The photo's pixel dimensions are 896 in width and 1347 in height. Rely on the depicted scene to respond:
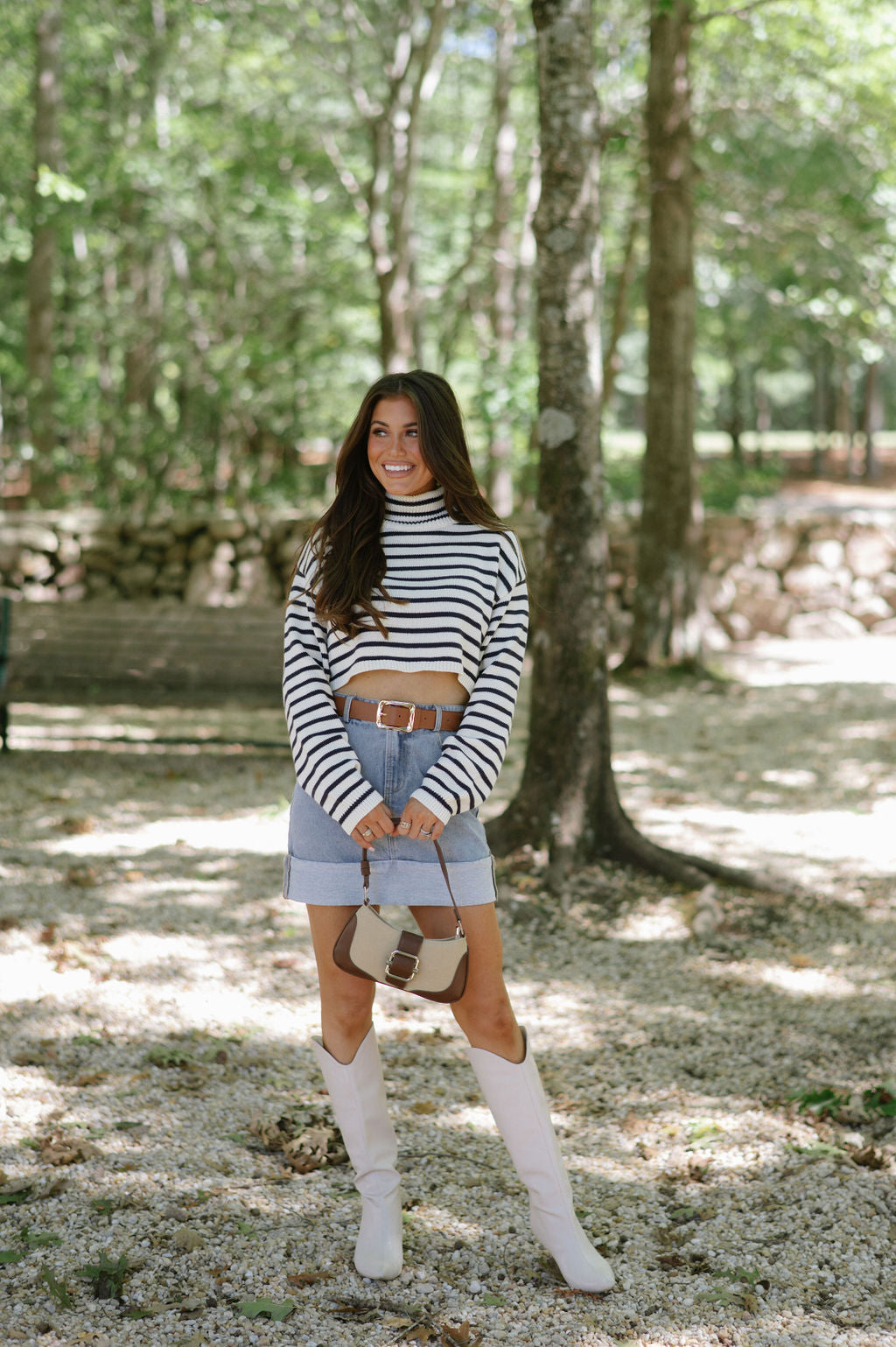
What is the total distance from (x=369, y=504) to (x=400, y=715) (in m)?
0.44

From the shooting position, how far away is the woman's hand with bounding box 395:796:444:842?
221 centimetres

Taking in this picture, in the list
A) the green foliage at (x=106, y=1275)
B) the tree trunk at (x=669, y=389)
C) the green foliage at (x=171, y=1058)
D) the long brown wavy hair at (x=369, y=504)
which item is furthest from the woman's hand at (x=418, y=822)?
the tree trunk at (x=669, y=389)

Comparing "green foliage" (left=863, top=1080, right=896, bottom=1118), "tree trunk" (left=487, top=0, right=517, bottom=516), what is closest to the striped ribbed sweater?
"green foliage" (left=863, top=1080, right=896, bottom=1118)

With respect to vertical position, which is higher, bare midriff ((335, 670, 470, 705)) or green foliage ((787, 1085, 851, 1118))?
bare midriff ((335, 670, 470, 705))

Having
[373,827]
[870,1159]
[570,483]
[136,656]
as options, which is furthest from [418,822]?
[136,656]

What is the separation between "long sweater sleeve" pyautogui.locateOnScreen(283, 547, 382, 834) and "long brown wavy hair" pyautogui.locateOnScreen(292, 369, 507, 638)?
6 centimetres

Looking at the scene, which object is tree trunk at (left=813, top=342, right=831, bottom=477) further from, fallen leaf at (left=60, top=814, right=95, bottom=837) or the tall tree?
fallen leaf at (left=60, top=814, right=95, bottom=837)

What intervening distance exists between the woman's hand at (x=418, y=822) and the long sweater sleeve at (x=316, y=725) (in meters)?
0.06

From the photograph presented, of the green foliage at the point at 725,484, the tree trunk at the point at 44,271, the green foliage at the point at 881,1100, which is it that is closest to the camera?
the green foliage at the point at 881,1100

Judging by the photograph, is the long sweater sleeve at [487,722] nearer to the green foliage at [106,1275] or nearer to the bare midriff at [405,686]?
the bare midriff at [405,686]

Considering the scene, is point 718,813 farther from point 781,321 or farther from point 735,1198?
point 781,321

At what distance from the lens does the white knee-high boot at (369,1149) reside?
2420mm

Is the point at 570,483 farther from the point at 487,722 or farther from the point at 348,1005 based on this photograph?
the point at 348,1005

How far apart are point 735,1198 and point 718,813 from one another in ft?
11.4
